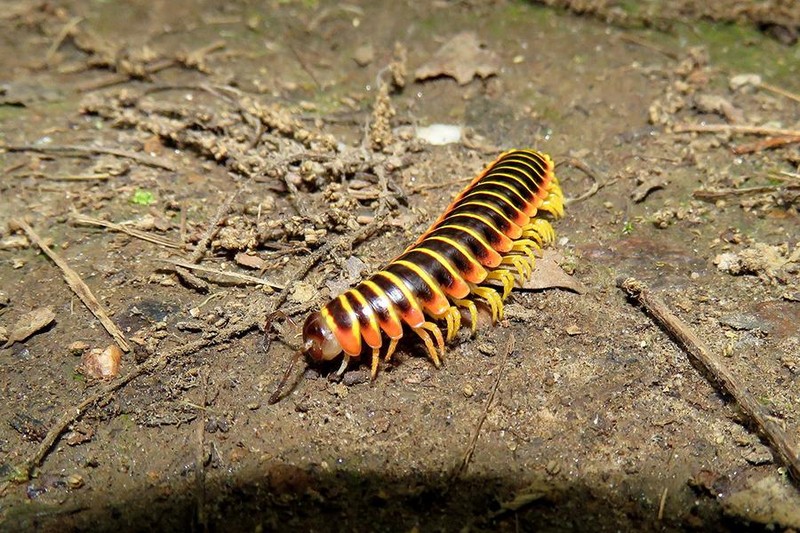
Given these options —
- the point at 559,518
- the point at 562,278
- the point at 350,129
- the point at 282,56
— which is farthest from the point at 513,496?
the point at 282,56

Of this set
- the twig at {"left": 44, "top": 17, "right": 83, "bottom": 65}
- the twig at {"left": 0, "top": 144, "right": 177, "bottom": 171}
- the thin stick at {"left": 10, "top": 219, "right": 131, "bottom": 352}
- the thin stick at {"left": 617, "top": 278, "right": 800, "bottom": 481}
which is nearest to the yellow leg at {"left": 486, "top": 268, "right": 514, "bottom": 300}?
the thin stick at {"left": 617, "top": 278, "right": 800, "bottom": 481}

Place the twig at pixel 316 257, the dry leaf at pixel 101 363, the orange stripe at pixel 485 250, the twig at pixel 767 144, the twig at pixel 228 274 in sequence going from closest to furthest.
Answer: the twig at pixel 316 257, the dry leaf at pixel 101 363, the orange stripe at pixel 485 250, the twig at pixel 228 274, the twig at pixel 767 144

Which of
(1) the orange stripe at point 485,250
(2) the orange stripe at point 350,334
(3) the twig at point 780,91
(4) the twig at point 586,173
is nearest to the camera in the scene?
(2) the orange stripe at point 350,334

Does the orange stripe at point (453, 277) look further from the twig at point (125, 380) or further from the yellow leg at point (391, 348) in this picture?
the twig at point (125, 380)

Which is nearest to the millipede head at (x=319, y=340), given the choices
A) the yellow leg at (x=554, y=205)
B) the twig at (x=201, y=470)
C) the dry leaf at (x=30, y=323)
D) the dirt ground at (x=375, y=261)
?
the dirt ground at (x=375, y=261)

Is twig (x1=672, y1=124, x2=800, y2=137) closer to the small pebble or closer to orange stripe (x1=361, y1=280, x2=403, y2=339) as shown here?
orange stripe (x1=361, y1=280, x2=403, y2=339)

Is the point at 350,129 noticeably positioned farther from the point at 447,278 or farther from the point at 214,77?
the point at 447,278
